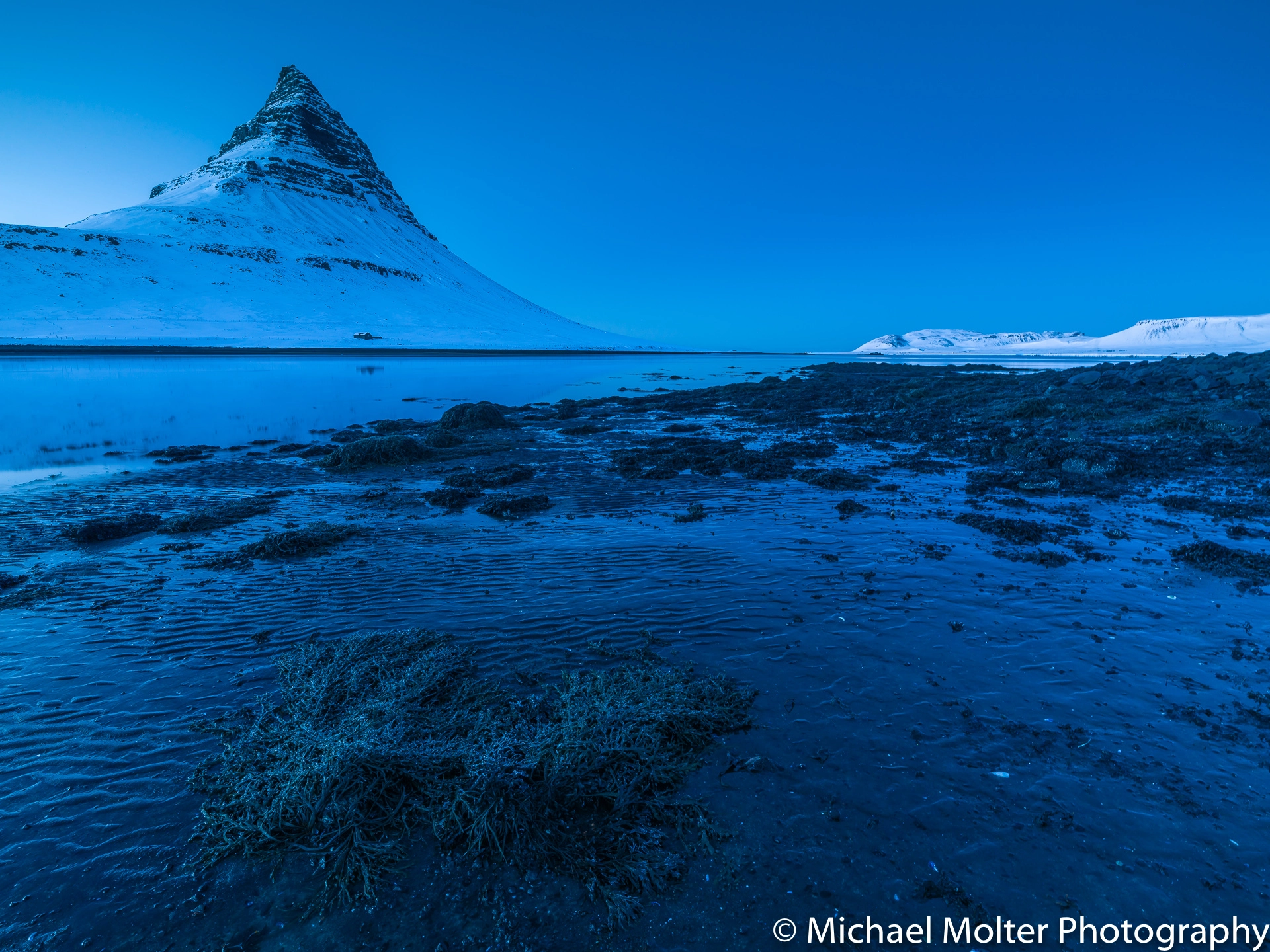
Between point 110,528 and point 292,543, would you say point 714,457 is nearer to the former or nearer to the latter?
point 292,543

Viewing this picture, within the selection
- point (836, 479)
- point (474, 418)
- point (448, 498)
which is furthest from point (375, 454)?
point (836, 479)

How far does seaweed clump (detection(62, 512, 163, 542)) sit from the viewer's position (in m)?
9.39

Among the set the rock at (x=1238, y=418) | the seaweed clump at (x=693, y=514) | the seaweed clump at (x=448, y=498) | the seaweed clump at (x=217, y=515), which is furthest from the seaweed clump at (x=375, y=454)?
the rock at (x=1238, y=418)

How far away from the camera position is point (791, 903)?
336 centimetres

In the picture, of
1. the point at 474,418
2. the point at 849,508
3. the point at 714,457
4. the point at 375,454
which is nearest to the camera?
the point at 849,508

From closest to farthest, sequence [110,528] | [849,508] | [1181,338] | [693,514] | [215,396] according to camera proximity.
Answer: [110,528] < [693,514] < [849,508] < [215,396] < [1181,338]

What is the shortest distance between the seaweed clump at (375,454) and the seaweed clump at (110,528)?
17.7ft

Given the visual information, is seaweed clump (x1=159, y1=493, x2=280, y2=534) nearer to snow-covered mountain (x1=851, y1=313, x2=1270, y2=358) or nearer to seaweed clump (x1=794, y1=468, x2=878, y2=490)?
seaweed clump (x1=794, y1=468, x2=878, y2=490)

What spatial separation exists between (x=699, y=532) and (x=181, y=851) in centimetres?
796

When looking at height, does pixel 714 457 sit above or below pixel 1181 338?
below

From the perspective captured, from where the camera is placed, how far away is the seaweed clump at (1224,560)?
7766mm

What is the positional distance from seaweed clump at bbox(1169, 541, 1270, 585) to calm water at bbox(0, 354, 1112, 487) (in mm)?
24798

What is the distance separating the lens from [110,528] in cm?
960

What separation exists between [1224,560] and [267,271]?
475ft
